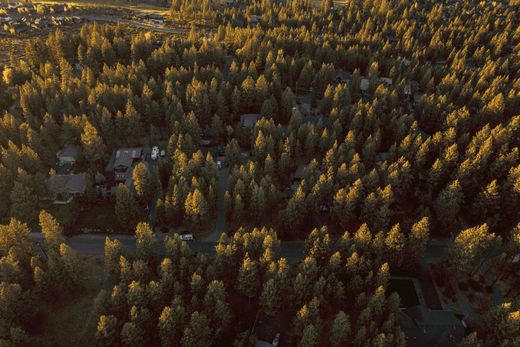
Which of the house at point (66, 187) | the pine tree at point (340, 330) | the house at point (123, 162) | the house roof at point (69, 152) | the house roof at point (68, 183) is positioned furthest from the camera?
the house roof at point (69, 152)

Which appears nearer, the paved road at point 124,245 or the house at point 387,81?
the paved road at point 124,245

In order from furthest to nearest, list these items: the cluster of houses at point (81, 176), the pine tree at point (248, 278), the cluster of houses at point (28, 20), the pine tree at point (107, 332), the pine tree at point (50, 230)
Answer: the cluster of houses at point (28, 20) < the cluster of houses at point (81, 176) < the pine tree at point (50, 230) < the pine tree at point (248, 278) < the pine tree at point (107, 332)

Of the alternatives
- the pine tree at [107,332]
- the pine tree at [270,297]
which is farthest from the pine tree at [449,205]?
the pine tree at [107,332]

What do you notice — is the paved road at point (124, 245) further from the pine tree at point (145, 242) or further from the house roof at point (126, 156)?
the house roof at point (126, 156)

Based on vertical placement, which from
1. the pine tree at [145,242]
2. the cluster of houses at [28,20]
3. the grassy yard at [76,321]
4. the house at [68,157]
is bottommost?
the grassy yard at [76,321]

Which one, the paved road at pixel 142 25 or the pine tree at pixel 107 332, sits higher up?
Answer: the paved road at pixel 142 25

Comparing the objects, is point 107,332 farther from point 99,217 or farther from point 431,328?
point 431,328

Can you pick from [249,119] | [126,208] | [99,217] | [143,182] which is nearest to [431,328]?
[126,208]

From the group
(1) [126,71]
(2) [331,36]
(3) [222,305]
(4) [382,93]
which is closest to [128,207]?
(3) [222,305]
